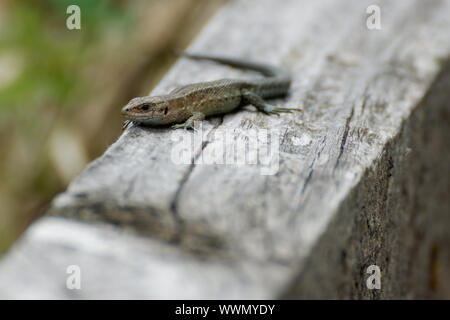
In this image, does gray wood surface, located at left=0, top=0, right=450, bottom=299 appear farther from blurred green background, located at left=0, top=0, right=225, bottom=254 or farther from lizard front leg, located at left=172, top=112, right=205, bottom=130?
blurred green background, located at left=0, top=0, right=225, bottom=254

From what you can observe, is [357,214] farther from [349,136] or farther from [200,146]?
[200,146]

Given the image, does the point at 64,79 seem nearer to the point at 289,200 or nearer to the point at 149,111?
the point at 149,111

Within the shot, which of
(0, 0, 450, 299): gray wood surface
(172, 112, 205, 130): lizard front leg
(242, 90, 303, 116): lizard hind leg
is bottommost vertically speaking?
(0, 0, 450, 299): gray wood surface

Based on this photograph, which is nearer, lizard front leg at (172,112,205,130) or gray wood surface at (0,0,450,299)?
gray wood surface at (0,0,450,299)

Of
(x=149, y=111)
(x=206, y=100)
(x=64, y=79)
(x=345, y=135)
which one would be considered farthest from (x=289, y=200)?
(x=64, y=79)

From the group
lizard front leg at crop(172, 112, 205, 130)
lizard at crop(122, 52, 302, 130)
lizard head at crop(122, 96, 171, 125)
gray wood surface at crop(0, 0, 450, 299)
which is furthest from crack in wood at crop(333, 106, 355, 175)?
lizard head at crop(122, 96, 171, 125)

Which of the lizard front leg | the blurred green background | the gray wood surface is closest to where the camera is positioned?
the gray wood surface

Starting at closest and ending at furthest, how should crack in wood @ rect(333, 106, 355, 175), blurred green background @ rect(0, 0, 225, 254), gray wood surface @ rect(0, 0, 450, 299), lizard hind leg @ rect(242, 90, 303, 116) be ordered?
gray wood surface @ rect(0, 0, 450, 299)
crack in wood @ rect(333, 106, 355, 175)
lizard hind leg @ rect(242, 90, 303, 116)
blurred green background @ rect(0, 0, 225, 254)

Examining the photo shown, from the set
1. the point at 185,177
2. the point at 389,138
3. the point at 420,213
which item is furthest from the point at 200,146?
the point at 420,213
